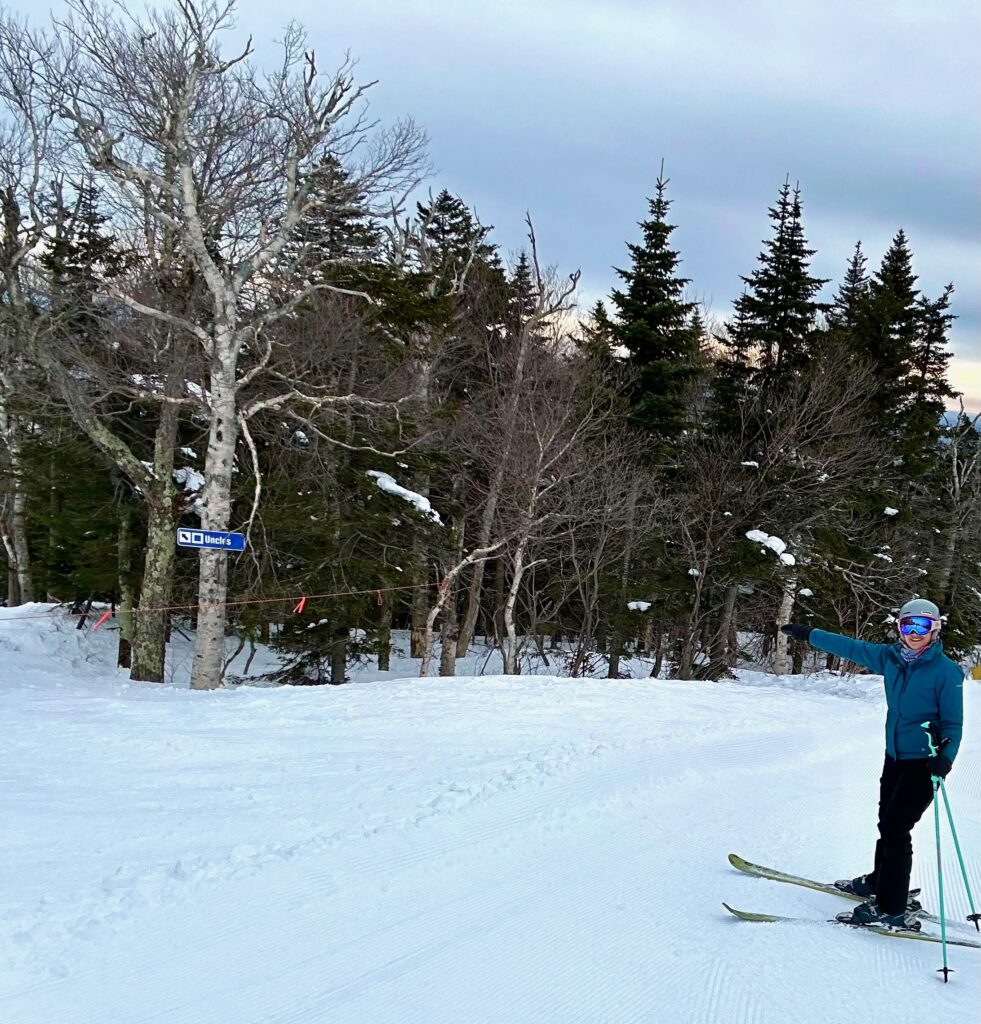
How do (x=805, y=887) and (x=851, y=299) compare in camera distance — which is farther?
(x=851, y=299)

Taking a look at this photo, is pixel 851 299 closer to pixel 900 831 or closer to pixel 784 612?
pixel 784 612

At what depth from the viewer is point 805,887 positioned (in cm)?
527

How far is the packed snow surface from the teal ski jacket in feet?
3.67

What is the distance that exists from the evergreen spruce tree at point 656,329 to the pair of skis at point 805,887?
62.5 feet

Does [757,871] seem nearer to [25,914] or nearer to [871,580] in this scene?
[25,914]

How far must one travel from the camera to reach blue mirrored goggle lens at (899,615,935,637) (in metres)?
4.79

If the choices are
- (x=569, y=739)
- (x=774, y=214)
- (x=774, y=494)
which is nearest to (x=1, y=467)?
(x=569, y=739)

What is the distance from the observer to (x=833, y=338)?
25.1m

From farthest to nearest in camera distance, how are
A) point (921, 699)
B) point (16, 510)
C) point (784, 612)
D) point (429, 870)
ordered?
point (784, 612) < point (16, 510) < point (429, 870) < point (921, 699)

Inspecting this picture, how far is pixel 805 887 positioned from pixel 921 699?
1566 millimetres

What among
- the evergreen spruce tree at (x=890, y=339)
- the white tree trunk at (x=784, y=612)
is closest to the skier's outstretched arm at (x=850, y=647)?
the white tree trunk at (x=784, y=612)

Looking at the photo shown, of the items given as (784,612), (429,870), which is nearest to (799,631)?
(429,870)

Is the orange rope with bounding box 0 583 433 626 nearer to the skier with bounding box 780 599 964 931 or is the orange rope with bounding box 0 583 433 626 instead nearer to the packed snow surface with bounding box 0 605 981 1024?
the packed snow surface with bounding box 0 605 981 1024

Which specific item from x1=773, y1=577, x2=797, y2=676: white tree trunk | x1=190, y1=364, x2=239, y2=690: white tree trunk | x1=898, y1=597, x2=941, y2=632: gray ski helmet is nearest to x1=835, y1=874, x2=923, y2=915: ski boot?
x1=898, y1=597, x2=941, y2=632: gray ski helmet
